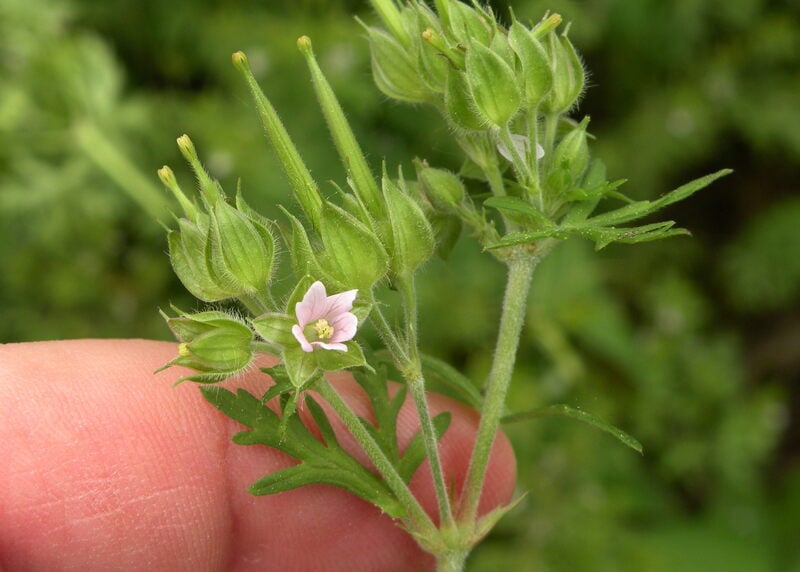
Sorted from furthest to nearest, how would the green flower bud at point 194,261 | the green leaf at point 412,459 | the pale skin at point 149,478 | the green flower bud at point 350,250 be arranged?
the pale skin at point 149,478, the green leaf at point 412,459, the green flower bud at point 194,261, the green flower bud at point 350,250

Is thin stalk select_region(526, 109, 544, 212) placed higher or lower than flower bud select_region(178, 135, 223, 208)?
lower

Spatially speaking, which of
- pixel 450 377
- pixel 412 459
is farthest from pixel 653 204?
pixel 412 459

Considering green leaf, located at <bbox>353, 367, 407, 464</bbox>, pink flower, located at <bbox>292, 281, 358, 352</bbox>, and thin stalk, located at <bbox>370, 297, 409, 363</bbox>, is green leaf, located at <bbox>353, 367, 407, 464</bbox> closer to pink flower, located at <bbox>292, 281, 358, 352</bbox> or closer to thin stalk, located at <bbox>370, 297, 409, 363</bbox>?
thin stalk, located at <bbox>370, 297, 409, 363</bbox>

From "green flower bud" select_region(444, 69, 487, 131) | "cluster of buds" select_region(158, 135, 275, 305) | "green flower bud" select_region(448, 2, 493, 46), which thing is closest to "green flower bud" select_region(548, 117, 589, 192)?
"green flower bud" select_region(444, 69, 487, 131)

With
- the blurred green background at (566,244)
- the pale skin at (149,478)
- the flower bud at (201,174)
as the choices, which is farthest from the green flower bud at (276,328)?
the blurred green background at (566,244)

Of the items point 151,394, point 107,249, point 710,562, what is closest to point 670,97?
point 710,562

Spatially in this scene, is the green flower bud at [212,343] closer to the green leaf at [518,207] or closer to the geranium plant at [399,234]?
the geranium plant at [399,234]

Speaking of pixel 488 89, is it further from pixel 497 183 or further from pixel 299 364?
pixel 299 364
